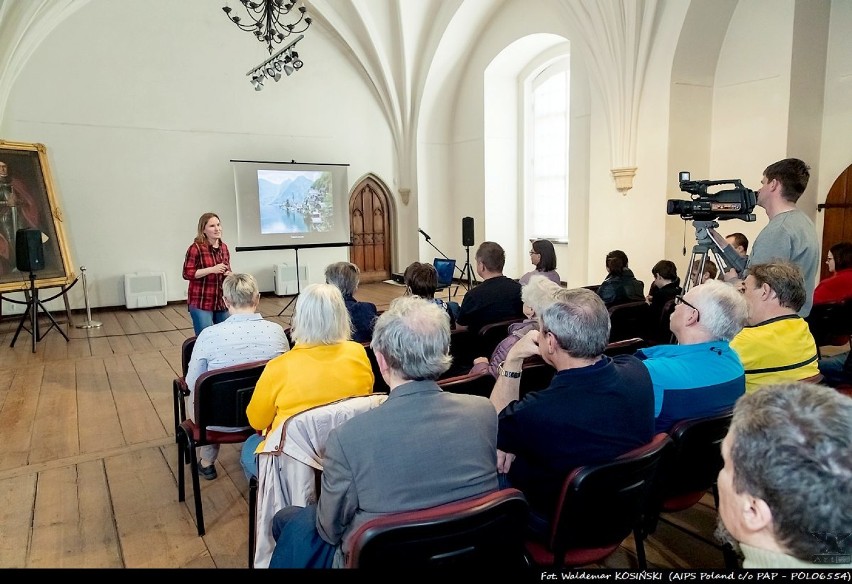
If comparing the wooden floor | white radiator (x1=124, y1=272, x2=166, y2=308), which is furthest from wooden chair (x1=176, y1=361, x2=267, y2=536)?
white radiator (x1=124, y1=272, x2=166, y2=308)

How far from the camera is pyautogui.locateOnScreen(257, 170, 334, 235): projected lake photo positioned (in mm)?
9102

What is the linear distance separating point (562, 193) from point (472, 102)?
2.45 metres

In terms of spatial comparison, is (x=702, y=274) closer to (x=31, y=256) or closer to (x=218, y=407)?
(x=218, y=407)

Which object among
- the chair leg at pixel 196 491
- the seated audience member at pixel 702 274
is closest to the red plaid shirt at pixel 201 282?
the chair leg at pixel 196 491

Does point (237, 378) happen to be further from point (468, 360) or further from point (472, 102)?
point (472, 102)

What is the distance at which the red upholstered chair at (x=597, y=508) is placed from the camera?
1.46 meters

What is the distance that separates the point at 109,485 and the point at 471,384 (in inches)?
83.1

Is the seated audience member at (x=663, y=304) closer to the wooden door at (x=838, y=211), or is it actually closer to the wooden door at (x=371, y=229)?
the wooden door at (x=838, y=211)

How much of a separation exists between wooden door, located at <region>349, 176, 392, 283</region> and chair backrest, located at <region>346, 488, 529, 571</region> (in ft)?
31.6

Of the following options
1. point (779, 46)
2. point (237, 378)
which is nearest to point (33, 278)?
point (237, 378)

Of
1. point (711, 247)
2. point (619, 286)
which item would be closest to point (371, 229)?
point (619, 286)

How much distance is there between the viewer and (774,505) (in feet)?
2.66

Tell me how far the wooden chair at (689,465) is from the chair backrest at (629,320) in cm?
184

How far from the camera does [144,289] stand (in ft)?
27.6
